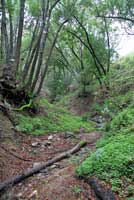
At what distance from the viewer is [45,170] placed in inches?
202

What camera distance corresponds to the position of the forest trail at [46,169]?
404cm

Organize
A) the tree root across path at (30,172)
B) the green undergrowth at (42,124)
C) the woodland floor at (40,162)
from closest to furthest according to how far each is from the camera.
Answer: the woodland floor at (40,162)
the tree root across path at (30,172)
the green undergrowth at (42,124)

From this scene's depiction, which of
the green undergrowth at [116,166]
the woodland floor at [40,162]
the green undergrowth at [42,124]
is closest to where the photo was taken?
the green undergrowth at [116,166]

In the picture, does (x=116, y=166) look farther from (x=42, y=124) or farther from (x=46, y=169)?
(x=42, y=124)

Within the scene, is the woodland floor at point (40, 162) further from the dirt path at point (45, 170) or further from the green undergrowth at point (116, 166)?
the green undergrowth at point (116, 166)

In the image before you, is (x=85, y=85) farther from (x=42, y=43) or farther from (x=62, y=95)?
(x=42, y=43)

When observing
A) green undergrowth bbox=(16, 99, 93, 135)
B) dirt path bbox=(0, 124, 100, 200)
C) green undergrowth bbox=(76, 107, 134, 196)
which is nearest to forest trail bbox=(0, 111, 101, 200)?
dirt path bbox=(0, 124, 100, 200)

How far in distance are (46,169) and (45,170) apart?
68 mm

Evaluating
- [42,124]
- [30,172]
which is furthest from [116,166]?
[42,124]

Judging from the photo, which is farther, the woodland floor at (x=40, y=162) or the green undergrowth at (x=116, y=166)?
the woodland floor at (x=40, y=162)

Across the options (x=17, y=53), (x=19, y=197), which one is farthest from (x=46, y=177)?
(x=17, y=53)

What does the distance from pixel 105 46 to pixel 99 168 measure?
14149 mm

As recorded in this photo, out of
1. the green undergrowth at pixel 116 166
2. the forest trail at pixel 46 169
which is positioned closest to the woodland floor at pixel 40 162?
the forest trail at pixel 46 169

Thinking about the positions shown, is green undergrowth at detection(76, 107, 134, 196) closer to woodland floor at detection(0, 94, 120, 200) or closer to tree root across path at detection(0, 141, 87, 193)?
woodland floor at detection(0, 94, 120, 200)
